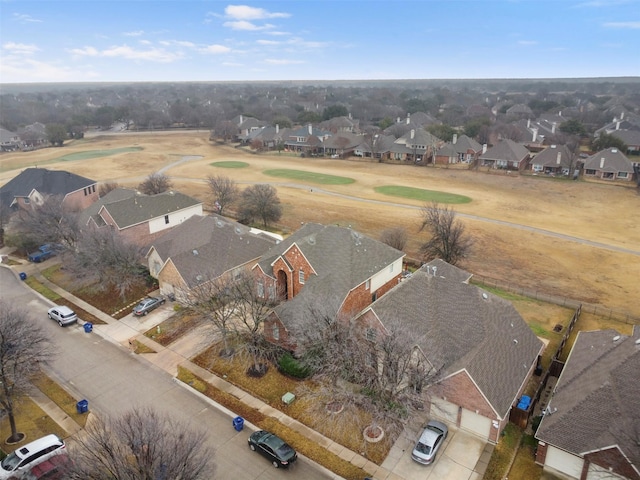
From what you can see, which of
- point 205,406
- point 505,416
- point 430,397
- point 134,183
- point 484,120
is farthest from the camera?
point 484,120

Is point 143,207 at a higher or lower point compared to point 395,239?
higher

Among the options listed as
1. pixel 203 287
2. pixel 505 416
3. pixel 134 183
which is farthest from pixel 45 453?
pixel 134 183

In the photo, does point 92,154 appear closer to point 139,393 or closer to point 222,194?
point 222,194

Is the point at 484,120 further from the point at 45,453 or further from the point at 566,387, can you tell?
the point at 45,453

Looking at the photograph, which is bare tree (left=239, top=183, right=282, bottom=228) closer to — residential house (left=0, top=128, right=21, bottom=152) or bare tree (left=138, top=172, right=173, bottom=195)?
bare tree (left=138, top=172, right=173, bottom=195)

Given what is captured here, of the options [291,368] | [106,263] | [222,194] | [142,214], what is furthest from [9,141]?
[291,368]

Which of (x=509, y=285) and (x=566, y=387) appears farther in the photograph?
(x=509, y=285)
